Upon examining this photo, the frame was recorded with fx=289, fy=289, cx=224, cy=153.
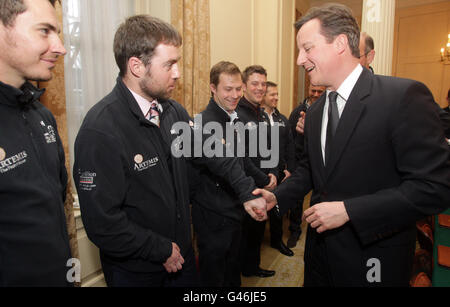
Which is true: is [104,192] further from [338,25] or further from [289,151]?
[289,151]

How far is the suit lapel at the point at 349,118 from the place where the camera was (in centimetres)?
124

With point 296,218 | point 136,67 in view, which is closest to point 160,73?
point 136,67

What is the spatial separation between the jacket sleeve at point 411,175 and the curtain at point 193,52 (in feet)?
6.71

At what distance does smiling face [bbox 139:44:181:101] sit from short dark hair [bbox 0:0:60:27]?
0.55 metres

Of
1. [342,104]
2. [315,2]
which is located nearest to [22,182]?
[342,104]

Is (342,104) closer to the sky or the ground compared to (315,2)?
closer to the ground

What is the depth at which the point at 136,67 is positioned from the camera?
4.77ft

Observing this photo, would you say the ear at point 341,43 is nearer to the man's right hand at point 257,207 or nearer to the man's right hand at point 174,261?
the man's right hand at point 257,207

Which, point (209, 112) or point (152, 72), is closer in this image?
point (152, 72)

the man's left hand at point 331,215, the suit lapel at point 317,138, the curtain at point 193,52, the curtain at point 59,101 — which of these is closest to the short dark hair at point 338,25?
the suit lapel at point 317,138

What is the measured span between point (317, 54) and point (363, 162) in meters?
0.56

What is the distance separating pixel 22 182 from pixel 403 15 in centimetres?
926

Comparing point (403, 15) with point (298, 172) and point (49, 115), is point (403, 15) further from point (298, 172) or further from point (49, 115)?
point (49, 115)

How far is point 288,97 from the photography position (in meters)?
5.44
